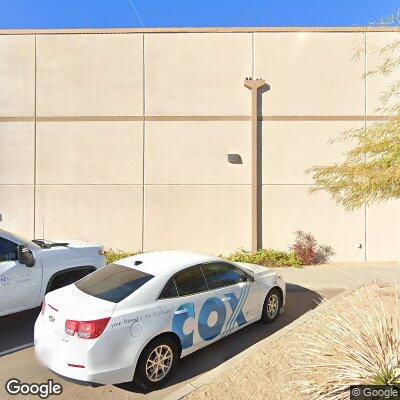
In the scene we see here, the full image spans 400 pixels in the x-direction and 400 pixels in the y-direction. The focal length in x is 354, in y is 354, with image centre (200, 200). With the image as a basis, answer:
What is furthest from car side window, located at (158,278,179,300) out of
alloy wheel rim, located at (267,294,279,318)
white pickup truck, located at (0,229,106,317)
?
white pickup truck, located at (0,229,106,317)

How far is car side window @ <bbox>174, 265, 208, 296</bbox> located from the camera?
15.4 feet

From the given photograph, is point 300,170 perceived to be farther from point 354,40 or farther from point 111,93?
point 111,93

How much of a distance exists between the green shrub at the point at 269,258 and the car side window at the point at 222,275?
17.7 ft

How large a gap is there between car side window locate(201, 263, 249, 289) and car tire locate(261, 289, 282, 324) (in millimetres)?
709

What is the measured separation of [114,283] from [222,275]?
164cm

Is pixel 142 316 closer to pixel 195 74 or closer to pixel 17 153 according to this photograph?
pixel 195 74

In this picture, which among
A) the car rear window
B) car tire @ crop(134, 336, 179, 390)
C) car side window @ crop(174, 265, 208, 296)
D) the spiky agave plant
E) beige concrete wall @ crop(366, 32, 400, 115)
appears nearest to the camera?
the spiky agave plant

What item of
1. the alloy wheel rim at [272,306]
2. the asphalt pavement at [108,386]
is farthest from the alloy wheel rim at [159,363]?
the alloy wheel rim at [272,306]

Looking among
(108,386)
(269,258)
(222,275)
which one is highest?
(222,275)

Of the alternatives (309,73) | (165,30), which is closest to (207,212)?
(309,73)

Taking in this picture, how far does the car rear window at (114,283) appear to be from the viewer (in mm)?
4289

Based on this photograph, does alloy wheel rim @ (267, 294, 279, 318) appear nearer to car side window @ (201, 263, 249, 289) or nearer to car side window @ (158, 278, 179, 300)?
car side window @ (201, 263, 249, 289)

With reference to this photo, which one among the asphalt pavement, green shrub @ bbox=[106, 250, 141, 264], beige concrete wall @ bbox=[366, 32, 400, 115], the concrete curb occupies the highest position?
beige concrete wall @ bbox=[366, 32, 400, 115]

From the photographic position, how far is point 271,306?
608 centimetres
